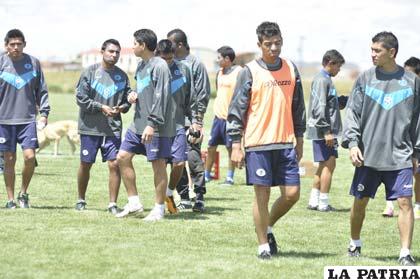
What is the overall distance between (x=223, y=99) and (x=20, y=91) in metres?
5.16

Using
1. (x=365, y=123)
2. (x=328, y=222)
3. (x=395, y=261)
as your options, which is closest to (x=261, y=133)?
A: (x=365, y=123)

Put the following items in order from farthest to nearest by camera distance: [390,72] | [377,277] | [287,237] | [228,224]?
[228,224] → [287,237] → [390,72] → [377,277]

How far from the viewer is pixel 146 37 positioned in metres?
10.8

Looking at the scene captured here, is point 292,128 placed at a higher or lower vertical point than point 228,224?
higher

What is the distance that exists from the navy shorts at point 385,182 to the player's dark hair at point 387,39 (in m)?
1.09

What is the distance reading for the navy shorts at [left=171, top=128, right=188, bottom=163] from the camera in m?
11.4

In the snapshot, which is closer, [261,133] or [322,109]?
[261,133]

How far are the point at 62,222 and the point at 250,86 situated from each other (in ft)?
11.1

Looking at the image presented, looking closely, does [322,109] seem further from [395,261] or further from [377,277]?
[377,277]

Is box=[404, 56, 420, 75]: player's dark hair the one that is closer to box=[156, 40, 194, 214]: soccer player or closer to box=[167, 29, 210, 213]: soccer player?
box=[167, 29, 210, 213]: soccer player

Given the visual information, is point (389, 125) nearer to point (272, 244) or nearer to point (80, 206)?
point (272, 244)

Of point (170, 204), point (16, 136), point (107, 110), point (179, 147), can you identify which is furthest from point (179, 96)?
point (16, 136)

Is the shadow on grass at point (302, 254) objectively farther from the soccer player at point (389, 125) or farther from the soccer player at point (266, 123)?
the soccer player at point (389, 125)

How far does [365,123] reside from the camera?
8438mm
